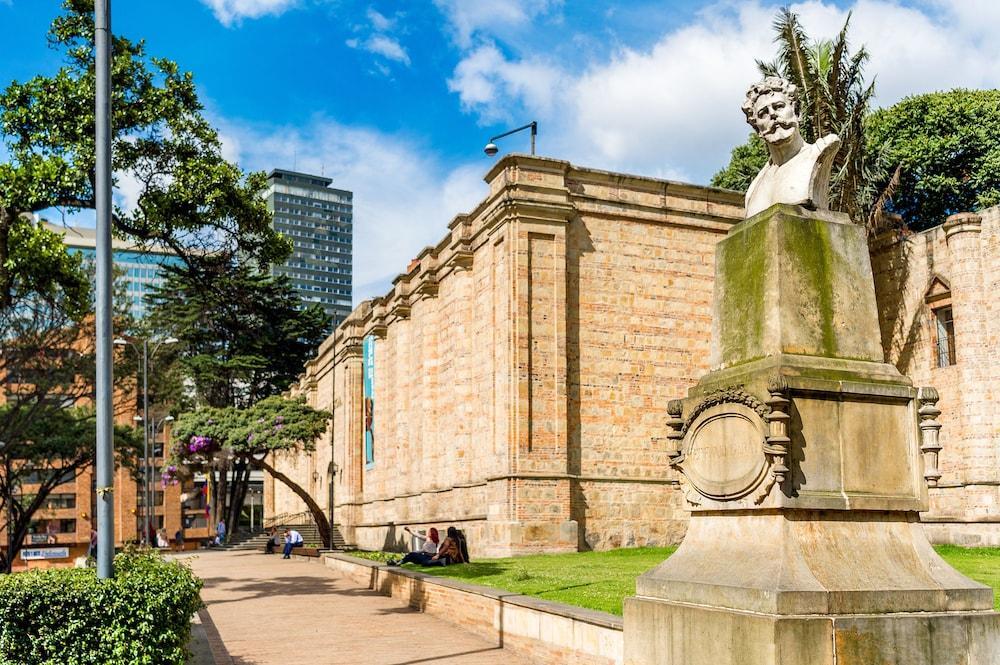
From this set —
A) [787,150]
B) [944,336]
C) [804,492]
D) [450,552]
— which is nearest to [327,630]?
[450,552]

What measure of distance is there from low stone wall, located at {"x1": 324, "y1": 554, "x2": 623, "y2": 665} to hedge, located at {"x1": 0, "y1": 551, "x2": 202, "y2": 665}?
395 centimetres

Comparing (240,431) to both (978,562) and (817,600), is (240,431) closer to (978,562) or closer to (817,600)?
(978,562)

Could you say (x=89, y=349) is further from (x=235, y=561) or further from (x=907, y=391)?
(x=907, y=391)

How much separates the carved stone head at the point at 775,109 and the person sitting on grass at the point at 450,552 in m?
14.0

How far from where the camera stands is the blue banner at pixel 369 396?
129 ft

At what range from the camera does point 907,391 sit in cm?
684

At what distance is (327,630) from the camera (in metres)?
14.6

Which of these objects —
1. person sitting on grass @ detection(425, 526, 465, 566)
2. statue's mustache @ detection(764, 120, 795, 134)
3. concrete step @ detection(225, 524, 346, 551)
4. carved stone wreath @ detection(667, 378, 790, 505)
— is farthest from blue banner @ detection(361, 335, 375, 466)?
statue's mustache @ detection(764, 120, 795, 134)

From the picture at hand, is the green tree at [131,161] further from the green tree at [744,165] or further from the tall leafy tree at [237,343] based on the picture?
the tall leafy tree at [237,343]

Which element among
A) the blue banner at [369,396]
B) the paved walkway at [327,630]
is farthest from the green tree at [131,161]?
the blue banner at [369,396]

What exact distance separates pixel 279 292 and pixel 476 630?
146 ft

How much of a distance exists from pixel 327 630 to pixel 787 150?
10.2 m

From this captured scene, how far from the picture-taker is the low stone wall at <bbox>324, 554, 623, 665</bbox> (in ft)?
32.7

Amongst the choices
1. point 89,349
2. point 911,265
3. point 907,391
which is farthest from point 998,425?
point 89,349
